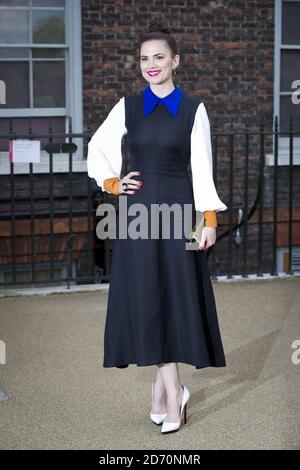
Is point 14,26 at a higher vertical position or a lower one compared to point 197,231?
higher

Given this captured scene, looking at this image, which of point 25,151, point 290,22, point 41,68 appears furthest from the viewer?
point 290,22

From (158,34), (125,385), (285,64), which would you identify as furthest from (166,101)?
(285,64)

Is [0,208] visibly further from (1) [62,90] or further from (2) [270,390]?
(2) [270,390]

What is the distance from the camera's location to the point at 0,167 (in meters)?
8.79

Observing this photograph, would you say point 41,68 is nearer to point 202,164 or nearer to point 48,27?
point 48,27

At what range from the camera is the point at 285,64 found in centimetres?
998

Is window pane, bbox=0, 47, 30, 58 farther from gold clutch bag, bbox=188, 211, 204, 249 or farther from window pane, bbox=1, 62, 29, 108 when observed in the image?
gold clutch bag, bbox=188, 211, 204, 249

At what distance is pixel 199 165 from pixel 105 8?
5.37 metres

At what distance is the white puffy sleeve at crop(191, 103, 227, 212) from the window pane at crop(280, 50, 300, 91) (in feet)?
19.7

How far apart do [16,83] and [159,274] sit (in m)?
5.25

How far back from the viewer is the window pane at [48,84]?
30.1ft

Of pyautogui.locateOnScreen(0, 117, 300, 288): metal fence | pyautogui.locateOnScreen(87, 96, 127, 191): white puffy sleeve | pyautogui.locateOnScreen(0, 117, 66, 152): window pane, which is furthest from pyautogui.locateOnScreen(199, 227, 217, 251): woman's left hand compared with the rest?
pyautogui.locateOnScreen(0, 117, 66, 152): window pane

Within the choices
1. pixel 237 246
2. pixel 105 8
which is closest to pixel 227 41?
pixel 105 8

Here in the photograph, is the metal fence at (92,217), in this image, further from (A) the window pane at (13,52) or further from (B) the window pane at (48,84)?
(A) the window pane at (13,52)
